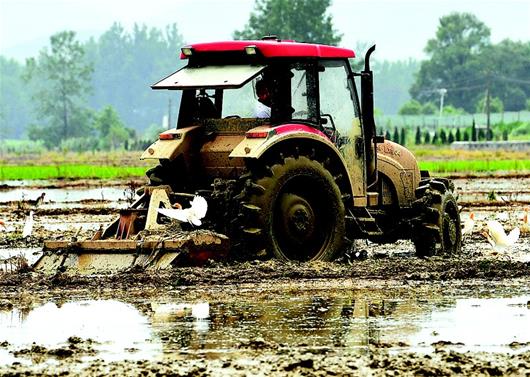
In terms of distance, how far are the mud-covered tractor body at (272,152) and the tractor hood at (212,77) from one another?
1cm

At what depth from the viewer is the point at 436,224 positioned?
1617cm

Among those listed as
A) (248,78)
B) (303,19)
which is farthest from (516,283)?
(303,19)

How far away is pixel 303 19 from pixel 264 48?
10548 centimetres

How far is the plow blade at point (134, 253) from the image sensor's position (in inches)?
531

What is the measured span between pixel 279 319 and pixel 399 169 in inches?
237

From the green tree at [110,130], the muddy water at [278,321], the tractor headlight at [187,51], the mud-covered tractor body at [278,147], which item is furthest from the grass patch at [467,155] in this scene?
the green tree at [110,130]

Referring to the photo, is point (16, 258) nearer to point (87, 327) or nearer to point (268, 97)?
point (268, 97)

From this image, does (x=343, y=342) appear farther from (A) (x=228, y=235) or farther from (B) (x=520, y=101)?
(B) (x=520, y=101)

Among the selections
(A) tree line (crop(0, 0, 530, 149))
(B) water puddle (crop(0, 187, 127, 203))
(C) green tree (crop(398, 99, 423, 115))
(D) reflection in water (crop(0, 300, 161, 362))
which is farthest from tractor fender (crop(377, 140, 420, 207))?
(C) green tree (crop(398, 99, 423, 115))

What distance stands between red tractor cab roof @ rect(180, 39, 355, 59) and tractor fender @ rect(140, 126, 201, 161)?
81 cm

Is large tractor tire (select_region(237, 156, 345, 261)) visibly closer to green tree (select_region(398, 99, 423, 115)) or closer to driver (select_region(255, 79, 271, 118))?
driver (select_region(255, 79, 271, 118))

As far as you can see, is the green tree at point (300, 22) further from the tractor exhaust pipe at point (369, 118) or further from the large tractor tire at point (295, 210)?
the large tractor tire at point (295, 210)

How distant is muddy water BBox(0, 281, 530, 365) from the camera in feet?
31.1

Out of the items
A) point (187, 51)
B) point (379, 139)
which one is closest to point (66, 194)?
point (379, 139)
